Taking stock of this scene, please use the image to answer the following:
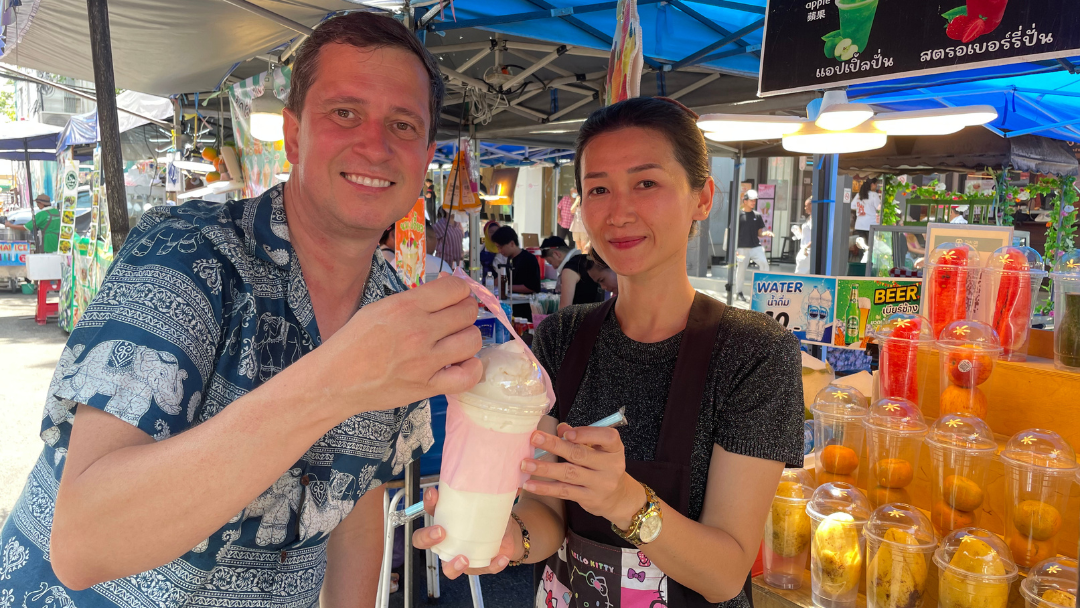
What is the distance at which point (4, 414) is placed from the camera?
20.9 feet

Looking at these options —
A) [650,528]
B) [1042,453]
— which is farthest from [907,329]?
[650,528]

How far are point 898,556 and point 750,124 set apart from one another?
2130mm

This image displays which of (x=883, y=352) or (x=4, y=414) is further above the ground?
(x=883, y=352)

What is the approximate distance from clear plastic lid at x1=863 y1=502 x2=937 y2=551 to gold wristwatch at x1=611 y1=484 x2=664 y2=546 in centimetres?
91

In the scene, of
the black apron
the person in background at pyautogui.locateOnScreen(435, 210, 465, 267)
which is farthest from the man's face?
the person in background at pyautogui.locateOnScreen(435, 210, 465, 267)

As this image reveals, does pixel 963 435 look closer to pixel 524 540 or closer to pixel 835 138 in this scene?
pixel 524 540

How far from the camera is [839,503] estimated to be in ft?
6.31

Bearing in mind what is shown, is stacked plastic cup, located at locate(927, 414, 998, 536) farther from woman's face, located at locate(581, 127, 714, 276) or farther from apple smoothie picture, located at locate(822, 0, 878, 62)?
apple smoothie picture, located at locate(822, 0, 878, 62)

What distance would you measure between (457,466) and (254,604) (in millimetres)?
529

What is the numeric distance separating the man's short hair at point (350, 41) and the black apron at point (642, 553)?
823 mm

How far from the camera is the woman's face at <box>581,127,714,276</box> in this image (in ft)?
5.21

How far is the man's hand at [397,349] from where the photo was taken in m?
0.86

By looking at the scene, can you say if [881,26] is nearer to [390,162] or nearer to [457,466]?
[390,162]

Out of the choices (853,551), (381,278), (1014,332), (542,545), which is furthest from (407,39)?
(1014,332)
